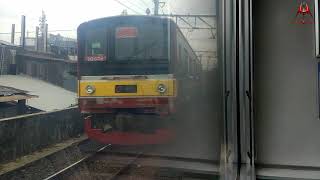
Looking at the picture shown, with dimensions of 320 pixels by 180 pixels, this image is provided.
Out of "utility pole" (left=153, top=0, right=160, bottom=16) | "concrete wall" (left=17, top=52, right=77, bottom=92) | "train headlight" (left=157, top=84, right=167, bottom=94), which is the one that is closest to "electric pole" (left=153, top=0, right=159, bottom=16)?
"utility pole" (left=153, top=0, right=160, bottom=16)

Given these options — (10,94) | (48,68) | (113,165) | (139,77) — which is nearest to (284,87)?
(139,77)

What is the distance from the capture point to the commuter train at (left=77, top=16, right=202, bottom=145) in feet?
6.37

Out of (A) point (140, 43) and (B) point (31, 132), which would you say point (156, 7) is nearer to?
(A) point (140, 43)

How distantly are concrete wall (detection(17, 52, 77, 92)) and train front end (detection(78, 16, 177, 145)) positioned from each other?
46 centimetres

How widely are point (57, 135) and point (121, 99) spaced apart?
821mm

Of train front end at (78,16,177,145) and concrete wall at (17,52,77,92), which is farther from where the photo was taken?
train front end at (78,16,177,145)

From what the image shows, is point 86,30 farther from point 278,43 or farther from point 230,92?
point 278,43

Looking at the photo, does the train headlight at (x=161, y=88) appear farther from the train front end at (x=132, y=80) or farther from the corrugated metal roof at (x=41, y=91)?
the corrugated metal roof at (x=41, y=91)

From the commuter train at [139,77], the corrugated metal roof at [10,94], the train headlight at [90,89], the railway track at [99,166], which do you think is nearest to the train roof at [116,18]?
the commuter train at [139,77]

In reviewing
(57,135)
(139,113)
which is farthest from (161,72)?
(57,135)

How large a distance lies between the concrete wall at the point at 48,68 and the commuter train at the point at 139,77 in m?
0.45

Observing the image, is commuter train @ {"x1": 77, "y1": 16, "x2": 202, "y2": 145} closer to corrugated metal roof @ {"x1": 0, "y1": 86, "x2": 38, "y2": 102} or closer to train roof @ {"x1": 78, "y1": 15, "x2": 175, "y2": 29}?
train roof @ {"x1": 78, "y1": 15, "x2": 175, "y2": 29}

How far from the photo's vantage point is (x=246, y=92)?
221 cm

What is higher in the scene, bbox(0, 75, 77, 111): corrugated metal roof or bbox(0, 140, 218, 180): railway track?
bbox(0, 75, 77, 111): corrugated metal roof
